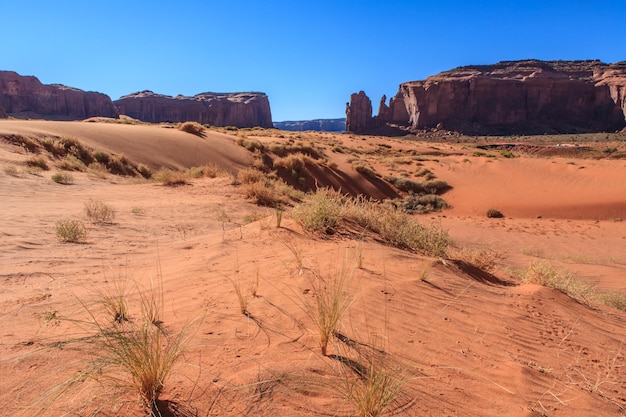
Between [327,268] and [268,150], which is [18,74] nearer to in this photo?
[268,150]

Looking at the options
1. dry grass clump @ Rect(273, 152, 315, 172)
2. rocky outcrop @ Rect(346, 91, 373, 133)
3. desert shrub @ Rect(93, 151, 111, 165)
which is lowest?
dry grass clump @ Rect(273, 152, 315, 172)

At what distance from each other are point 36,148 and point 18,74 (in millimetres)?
89381


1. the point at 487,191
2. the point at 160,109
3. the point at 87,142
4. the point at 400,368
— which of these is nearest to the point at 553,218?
the point at 487,191

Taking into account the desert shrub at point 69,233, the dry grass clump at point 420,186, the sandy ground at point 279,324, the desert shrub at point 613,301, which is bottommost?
the desert shrub at point 613,301

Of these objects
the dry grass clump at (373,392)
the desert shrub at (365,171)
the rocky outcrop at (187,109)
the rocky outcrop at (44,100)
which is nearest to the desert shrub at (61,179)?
the dry grass clump at (373,392)

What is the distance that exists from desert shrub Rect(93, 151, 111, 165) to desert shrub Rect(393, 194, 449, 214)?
13.0m

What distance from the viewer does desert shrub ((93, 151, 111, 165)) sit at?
15.0m

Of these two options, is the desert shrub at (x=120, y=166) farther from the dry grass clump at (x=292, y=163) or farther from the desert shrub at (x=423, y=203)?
the desert shrub at (x=423, y=203)

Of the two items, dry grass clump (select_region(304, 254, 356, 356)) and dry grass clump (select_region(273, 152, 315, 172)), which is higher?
dry grass clump (select_region(273, 152, 315, 172))

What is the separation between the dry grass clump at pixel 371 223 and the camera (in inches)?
229

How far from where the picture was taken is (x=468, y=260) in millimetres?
6254

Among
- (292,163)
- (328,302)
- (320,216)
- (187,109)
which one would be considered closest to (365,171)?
(292,163)

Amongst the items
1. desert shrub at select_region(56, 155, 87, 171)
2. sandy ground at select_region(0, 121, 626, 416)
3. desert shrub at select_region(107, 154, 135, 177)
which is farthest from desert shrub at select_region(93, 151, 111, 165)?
sandy ground at select_region(0, 121, 626, 416)

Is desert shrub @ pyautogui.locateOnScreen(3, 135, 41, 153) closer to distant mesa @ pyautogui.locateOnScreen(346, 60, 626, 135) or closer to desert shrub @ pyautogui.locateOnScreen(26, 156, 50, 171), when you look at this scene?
desert shrub @ pyautogui.locateOnScreen(26, 156, 50, 171)
